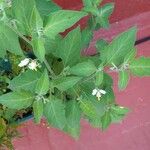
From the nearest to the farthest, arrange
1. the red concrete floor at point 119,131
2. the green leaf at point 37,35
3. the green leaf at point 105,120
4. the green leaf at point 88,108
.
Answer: the green leaf at point 37,35 < the green leaf at point 88,108 < the green leaf at point 105,120 < the red concrete floor at point 119,131

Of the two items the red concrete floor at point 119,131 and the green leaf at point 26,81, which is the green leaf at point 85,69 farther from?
the red concrete floor at point 119,131

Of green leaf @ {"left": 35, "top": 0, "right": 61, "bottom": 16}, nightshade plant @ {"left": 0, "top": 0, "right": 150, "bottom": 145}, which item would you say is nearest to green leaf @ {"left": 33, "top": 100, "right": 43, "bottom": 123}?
nightshade plant @ {"left": 0, "top": 0, "right": 150, "bottom": 145}

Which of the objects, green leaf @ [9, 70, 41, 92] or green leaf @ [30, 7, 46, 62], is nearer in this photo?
green leaf @ [30, 7, 46, 62]

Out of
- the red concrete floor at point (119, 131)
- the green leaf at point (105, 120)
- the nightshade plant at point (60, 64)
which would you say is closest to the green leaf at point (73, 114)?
the nightshade plant at point (60, 64)

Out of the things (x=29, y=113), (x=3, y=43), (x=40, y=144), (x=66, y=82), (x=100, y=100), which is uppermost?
(x=3, y=43)

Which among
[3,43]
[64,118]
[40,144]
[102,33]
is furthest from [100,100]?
[102,33]

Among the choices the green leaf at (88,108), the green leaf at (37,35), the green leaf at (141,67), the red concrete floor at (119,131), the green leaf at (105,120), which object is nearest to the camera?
the green leaf at (37,35)

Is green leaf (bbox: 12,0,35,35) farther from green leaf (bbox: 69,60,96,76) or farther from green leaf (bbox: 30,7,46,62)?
green leaf (bbox: 69,60,96,76)

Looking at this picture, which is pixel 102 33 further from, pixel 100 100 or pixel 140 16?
pixel 100 100
